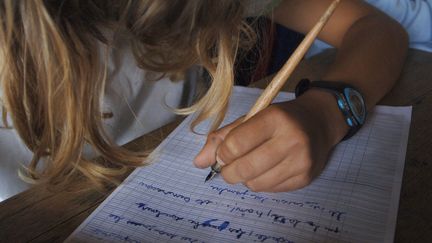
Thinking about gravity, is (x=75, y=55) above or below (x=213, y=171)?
above

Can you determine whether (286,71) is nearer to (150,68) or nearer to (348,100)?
(348,100)

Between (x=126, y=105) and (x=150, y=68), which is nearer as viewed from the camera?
(x=150, y=68)

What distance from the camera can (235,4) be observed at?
0.55 metres

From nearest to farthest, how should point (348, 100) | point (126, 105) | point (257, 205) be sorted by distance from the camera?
point (257, 205)
point (348, 100)
point (126, 105)

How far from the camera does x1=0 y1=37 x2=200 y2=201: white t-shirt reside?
2.23 ft

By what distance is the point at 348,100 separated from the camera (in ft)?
1.82

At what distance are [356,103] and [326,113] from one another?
0.19 ft

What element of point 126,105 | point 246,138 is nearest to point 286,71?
point 246,138

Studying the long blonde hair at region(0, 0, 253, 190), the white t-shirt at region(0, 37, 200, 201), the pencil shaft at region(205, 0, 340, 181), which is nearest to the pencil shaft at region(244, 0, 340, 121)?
the pencil shaft at region(205, 0, 340, 181)

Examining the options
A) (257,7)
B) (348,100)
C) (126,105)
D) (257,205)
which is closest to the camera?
(257,205)

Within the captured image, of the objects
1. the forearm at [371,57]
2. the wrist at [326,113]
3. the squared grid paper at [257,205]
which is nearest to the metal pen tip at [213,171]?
the squared grid paper at [257,205]

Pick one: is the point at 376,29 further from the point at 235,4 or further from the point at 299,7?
the point at 235,4

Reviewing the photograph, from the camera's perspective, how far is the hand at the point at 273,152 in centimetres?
45

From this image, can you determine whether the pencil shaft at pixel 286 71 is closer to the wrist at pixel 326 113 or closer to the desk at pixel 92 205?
the wrist at pixel 326 113
